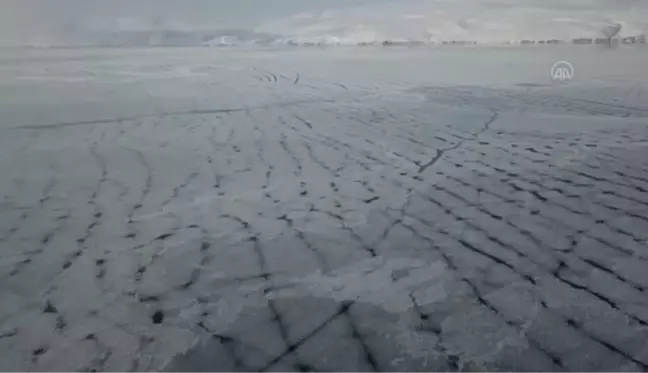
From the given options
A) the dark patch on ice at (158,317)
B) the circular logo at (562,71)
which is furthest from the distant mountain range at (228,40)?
the dark patch on ice at (158,317)

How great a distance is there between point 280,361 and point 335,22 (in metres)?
1.94

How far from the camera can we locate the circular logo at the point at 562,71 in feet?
8.11

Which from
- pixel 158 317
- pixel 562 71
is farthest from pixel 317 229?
pixel 562 71

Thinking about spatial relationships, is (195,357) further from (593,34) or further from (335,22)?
(593,34)

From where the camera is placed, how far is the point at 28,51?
2404 millimetres

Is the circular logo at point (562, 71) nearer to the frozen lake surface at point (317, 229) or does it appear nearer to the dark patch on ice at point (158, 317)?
the frozen lake surface at point (317, 229)

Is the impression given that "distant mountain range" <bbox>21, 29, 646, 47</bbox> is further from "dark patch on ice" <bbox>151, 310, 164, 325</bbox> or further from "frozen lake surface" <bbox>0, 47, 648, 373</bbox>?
"dark patch on ice" <bbox>151, 310, 164, 325</bbox>

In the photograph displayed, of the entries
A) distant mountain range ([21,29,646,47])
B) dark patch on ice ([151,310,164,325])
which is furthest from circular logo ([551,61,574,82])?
dark patch on ice ([151,310,164,325])

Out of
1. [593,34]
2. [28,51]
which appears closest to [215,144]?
[28,51]

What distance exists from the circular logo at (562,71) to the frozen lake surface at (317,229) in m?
0.15

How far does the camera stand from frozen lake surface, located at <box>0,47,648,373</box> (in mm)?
829

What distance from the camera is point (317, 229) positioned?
1192 millimetres

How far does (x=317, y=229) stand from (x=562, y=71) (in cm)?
188

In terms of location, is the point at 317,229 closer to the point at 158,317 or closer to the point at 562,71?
the point at 158,317
